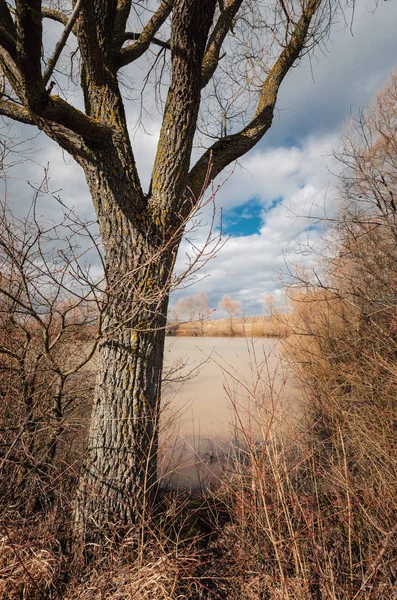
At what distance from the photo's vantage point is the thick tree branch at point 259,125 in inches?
90.7

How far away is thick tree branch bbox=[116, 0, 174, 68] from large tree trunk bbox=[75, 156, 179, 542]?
3.87 ft

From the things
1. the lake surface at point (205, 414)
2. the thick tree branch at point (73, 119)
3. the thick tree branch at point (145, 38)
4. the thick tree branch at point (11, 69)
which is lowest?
the lake surface at point (205, 414)

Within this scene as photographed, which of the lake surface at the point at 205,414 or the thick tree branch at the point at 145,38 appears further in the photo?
the lake surface at the point at 205,414

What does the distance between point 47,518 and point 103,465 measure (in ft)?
1.87

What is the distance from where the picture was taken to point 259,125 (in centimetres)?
244

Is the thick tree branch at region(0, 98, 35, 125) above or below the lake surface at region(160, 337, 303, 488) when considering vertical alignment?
above

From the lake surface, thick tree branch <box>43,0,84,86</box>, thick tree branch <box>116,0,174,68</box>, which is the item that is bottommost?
the lake surface

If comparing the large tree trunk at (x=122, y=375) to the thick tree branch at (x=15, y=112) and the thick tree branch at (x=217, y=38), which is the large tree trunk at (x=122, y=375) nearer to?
the thick tree branch at (x=15, y=112)

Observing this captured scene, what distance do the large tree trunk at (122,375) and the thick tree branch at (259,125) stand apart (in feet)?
2.07

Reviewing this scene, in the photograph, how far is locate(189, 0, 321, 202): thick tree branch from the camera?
230 cm

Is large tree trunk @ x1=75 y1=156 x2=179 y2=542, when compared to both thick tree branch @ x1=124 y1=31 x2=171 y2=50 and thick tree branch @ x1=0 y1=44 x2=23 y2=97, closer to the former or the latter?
thick tree branch @ x1=0 y1=44 x2=23 y2=97

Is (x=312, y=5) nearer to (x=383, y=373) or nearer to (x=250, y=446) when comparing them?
(x=250, y=446)

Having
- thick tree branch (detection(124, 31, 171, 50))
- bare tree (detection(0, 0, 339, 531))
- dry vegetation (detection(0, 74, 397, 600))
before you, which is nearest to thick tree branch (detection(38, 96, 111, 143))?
bare tree (detection(0, 0, 339, 531))

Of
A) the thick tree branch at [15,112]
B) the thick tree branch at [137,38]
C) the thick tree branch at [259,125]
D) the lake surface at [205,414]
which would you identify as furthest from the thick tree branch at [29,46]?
the lake surface at [205,414]
